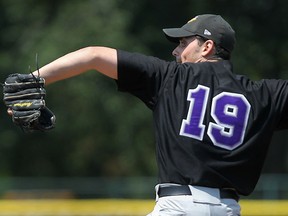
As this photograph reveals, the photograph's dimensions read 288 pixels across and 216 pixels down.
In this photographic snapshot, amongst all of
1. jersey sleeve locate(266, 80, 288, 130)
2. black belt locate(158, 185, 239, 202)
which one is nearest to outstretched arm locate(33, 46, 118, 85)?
black belt locate(158, 185, 239, 202)

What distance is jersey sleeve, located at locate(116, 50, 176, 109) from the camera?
13.3 ft

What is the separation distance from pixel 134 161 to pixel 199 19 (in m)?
18.8

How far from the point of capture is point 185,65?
4.17 m

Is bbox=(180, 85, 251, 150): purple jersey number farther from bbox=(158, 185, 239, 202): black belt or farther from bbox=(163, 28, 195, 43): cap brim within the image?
bbox=(163, 28, 195, 43): cap brim

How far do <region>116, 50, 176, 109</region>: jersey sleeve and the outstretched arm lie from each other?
7 centimetres

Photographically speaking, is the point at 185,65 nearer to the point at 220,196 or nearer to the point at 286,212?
the point at 220,196

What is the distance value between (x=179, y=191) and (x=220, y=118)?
0.39 m

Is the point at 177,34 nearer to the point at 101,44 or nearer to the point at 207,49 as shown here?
the point at 207,49

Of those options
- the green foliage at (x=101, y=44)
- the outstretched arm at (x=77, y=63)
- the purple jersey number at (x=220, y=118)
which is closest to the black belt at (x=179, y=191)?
the purple jersey number at (x=220, y=118)

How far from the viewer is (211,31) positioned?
4.27m

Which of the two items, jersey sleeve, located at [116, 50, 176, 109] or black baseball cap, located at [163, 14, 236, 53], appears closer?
jersey sleeve, located at [116, 50, 176, 109]

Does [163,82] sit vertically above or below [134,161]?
above

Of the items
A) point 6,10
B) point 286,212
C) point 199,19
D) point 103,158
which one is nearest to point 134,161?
point 103,158

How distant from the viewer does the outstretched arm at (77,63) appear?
3904 millimetres
